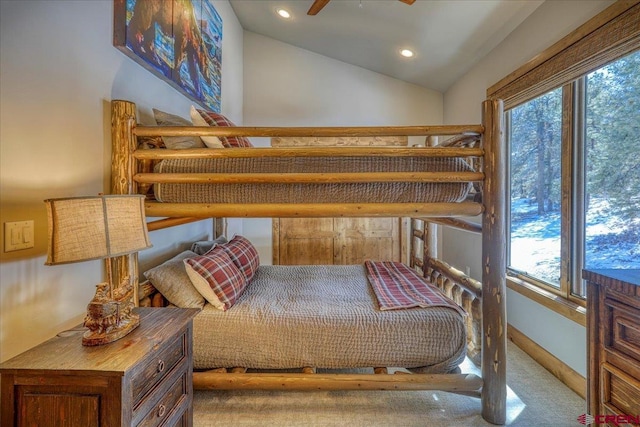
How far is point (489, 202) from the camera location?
165 centimetres

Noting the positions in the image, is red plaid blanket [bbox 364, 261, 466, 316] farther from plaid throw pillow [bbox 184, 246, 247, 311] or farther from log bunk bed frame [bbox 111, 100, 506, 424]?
plaid throw pillow [bbox 184, 246, 247, 311]

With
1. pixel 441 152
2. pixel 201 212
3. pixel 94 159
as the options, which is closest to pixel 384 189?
pixel 441 152

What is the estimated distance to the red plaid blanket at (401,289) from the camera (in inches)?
70.3

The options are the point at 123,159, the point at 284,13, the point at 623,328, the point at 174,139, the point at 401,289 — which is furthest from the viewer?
the point at 284,13

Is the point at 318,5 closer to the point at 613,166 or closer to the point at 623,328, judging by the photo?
the point at 613,166

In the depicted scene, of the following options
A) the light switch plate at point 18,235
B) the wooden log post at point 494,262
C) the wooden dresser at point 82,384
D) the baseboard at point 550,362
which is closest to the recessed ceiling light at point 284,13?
the wooden log post at point 494,262

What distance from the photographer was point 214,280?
1754 millimetres

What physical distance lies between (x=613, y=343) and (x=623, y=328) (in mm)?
72

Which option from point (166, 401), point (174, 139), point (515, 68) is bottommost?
point (166, 401)

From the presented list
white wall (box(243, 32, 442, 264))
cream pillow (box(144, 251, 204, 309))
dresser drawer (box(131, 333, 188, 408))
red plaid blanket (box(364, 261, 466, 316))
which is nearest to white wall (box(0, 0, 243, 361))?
cream pillow (box(144, 251, 204, 309))

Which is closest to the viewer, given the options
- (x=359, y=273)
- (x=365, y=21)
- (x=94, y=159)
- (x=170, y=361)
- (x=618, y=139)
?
(x=170, y=361)

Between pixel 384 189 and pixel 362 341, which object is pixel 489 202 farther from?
pixel 362 341

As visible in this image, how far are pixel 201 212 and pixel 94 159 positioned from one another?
59 cm

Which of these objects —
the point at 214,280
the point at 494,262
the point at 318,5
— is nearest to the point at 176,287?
the point at 214,280
